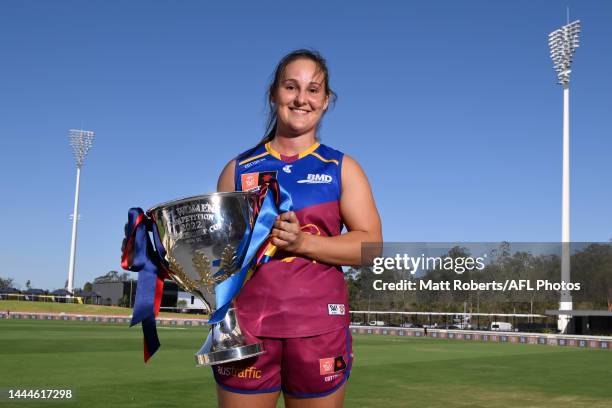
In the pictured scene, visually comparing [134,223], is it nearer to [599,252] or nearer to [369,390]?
[369,390]

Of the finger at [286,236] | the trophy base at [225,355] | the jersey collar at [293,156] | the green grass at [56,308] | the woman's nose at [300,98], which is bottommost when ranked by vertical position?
the green grass at [56,308]

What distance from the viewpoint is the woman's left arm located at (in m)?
2.37

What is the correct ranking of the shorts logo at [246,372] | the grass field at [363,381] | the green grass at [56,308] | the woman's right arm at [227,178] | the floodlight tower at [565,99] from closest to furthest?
the shorts logo at [246,372] → the woman's right arm at [227,178] → the grass field at [363,381] → the floodlight tower at [565,99] → the green grass at [56,308]

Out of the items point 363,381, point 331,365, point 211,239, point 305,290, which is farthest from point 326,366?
point 363,381

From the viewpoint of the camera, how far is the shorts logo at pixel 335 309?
8.48 feet

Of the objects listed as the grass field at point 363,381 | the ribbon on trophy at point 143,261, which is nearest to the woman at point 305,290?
the ribbon on trophy at point 143,261

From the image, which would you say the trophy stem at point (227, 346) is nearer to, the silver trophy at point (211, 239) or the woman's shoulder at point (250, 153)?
the silver trophy at point (211, 239)

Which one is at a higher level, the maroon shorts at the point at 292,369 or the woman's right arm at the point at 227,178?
the woman's right arm at the point at 227,178

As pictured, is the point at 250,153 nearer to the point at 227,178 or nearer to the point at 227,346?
the point at 227,178

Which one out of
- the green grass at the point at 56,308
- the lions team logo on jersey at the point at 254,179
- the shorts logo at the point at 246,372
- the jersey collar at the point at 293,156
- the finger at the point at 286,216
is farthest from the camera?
the green grass at the point at 56,308

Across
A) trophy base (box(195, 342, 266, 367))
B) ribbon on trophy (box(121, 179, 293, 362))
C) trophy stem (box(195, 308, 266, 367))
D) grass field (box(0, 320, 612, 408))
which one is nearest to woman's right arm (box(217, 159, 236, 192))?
ribbon on trophy (box(121, 179, 293, 362))

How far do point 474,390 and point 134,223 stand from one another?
37.0 feet

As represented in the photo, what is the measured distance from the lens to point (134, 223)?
2406 mm

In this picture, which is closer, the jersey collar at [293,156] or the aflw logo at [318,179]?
the aflw logo at [318,179]
